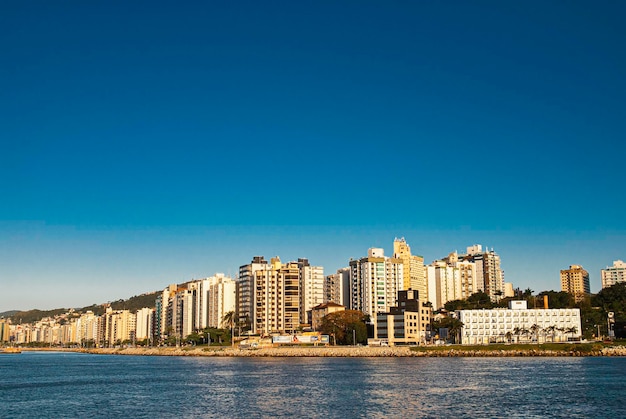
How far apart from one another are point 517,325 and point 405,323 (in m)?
28.9

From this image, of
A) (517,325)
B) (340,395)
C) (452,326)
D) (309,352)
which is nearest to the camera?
(340,395)

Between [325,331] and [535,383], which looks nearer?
[535,383]

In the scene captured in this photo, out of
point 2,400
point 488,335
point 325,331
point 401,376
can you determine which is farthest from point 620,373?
point 325,331

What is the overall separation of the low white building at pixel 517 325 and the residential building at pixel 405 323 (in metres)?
9.98

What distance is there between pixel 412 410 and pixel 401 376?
104 feet

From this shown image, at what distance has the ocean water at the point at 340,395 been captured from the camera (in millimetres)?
52031

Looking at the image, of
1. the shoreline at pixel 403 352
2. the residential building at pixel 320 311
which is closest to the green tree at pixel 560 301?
the shoreline at pixel 403 352

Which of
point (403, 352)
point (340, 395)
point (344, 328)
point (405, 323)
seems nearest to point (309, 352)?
point (344, 328)

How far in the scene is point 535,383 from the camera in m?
71.8

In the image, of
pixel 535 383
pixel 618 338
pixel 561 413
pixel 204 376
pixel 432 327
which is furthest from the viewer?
pixel 432 327

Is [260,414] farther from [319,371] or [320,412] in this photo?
[319,371]

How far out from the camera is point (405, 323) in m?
163

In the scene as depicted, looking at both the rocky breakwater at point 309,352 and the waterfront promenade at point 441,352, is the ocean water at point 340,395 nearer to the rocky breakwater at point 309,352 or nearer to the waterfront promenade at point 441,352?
the waterfront promenade at point 441,352

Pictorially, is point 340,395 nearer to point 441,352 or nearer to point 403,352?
point 441,352
